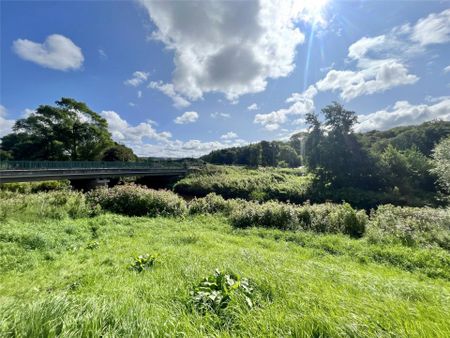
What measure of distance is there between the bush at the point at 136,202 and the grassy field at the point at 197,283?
3.49 meters

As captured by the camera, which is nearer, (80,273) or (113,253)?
(80,273)

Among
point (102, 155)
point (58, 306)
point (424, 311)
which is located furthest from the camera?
point (102, 155)

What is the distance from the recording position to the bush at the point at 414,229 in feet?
23.9

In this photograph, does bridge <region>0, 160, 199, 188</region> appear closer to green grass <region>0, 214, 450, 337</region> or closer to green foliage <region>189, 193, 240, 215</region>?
green grass <region>0, 214, 450, 337</region>

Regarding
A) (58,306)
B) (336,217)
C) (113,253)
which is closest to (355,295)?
(58,306)

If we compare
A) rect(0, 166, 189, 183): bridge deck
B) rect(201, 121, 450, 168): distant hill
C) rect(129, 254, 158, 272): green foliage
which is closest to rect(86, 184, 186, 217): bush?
rect(129, 254, 158, 272): green foliage

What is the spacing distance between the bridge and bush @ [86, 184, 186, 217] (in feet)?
30.7

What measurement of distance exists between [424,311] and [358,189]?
26269 mm

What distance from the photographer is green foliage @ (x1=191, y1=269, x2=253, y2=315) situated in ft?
8.45

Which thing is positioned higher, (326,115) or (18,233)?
(326,115)

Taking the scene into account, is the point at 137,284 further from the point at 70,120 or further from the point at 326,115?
the point at 70,120

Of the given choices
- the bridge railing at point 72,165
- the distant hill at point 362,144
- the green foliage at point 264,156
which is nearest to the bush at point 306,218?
the bridge railing at point 72,165

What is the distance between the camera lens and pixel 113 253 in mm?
5898

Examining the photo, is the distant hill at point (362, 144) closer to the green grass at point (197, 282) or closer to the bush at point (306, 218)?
the bush at point (306, 218)
